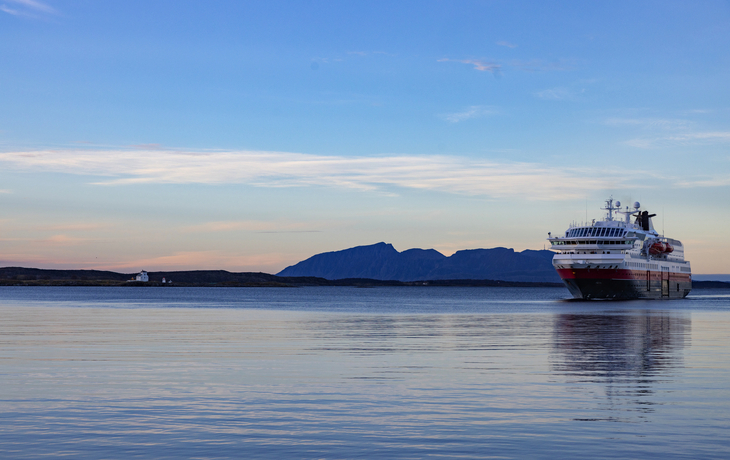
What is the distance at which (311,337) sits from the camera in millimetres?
37719

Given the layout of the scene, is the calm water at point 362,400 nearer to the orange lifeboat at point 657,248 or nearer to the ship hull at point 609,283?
the ship hull at point 609,283

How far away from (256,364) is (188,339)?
12494 millimetres

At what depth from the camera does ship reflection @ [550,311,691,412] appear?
18766 millimetres

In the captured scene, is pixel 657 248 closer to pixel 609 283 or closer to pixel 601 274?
pixel 609 283

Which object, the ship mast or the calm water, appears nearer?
the calm water

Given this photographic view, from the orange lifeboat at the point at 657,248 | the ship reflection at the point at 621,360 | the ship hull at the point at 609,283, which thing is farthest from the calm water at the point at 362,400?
the orange lifeboat at the point at 657,248

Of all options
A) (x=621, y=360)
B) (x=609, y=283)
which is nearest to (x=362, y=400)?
(x=621, y=360)

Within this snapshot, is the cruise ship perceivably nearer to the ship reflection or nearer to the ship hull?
the ship hull

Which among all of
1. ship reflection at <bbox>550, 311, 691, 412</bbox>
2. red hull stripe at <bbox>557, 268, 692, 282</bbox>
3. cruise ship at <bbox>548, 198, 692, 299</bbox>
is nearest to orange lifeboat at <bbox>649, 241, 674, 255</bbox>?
cruise ship at <bbox>548, 198, 692, 299</bbox>

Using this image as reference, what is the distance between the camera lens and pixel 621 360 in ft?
86.0

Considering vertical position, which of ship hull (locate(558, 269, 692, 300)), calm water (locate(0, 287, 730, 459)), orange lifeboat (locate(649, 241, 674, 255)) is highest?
orange lifeboat (locate(649, 241, 674, 255))

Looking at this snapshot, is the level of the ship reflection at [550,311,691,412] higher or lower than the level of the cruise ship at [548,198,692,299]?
lower

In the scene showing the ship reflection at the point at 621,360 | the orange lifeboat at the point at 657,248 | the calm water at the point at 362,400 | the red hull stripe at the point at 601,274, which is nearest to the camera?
the calm water at the point at 362,400

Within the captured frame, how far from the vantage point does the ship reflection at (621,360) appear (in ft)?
61.6
